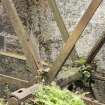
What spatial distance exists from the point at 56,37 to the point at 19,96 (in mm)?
2423

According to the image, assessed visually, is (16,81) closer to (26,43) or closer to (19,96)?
(26,43)

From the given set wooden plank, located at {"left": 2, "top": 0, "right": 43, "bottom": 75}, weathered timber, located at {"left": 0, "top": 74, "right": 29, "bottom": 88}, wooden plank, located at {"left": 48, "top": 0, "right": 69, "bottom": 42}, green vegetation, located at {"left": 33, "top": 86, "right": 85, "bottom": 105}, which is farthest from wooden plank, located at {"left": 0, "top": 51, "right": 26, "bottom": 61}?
green vegetation, located at {"left": 33, "top": 86, "right": 85, "bottom": 105}

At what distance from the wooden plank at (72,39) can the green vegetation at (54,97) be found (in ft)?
1.11

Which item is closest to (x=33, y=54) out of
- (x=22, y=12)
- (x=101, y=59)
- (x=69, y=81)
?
(x=69, y=81)

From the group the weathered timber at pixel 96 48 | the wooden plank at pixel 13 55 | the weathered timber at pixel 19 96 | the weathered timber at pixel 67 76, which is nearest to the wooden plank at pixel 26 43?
the weathered timber at pixel 67 76

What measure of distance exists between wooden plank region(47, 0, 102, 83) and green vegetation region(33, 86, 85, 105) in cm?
34

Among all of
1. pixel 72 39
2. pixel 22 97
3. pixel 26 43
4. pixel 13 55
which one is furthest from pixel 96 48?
pixel 13 55

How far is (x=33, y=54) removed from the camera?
473 cm

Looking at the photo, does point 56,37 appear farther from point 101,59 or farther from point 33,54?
point 33,54

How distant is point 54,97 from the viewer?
168 inches

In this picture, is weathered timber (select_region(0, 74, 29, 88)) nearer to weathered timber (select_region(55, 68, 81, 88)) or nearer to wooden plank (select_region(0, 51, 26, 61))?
weathered timber (select_region(55, 68, 81, 88))

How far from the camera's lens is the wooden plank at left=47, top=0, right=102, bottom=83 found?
4211 mm

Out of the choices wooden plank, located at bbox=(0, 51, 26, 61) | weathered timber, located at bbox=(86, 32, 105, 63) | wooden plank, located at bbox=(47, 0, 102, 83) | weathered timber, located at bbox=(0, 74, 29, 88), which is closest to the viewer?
wooden plank, located at bbox=(47, 0, 102, 83)

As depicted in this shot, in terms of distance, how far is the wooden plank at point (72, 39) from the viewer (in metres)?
4.21
